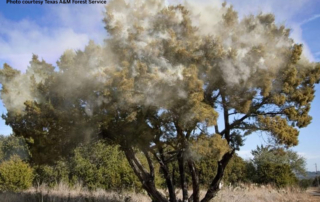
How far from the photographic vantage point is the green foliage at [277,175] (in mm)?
19859

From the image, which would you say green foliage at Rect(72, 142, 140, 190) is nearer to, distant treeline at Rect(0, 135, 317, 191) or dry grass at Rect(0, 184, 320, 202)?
distant treeline at Rect(0, 135, 317, 191)

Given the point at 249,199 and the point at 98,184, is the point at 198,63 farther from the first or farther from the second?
the point at 98,184

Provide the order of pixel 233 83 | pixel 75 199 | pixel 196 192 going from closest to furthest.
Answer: pixel 233 83
pixel 196 192
pixel 75 199

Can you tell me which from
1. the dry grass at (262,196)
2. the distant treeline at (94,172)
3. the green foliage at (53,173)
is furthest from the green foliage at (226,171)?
the green foliage at (53,173)

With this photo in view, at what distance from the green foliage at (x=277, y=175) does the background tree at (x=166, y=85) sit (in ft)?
41.1

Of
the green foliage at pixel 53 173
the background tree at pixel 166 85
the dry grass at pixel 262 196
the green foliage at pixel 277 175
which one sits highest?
the background tree at pixel 166 85

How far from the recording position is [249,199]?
12.8 m

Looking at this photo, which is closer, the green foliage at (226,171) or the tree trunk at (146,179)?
the tree trunk at (146,179)

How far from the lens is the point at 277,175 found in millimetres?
20672

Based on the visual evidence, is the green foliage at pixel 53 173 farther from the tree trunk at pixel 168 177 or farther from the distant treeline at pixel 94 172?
the tree trunk at pixel 168 177

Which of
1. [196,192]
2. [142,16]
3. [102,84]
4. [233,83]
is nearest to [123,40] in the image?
[142,16]

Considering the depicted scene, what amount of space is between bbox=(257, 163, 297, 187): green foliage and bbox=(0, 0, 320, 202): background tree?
1252 cm

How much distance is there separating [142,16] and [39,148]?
460 centimetres

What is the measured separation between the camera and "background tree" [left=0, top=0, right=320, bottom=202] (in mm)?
7516
